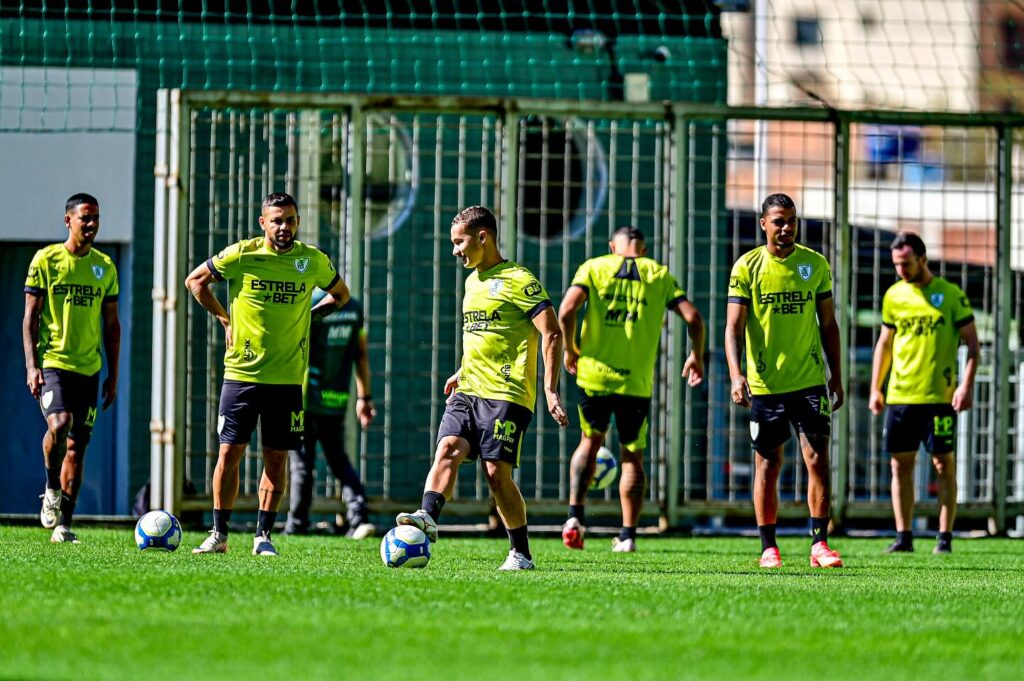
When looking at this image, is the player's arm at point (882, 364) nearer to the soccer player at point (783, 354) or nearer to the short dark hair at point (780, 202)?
the soccer player at point (783, 354)

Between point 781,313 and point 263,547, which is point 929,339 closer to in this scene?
point 781,313

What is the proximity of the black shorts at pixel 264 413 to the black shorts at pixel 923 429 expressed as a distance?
14.3ft

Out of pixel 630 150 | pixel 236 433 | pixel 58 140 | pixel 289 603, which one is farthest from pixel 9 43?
pixel 289 603

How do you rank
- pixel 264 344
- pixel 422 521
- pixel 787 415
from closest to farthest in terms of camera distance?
pixel 422 521
pixel 264 344
pixel 787 415

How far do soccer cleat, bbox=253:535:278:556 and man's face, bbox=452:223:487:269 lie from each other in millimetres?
2138

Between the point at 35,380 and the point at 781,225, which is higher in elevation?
the point at 781,225

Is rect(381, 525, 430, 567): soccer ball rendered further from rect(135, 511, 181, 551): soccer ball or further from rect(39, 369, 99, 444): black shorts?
rect(39, 369, 99, 444): black shorts

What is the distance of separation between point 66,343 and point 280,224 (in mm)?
2044

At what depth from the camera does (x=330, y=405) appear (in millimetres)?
12164

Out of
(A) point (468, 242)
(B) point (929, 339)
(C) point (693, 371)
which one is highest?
(A) point (468, 242)

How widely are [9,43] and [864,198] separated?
1149 inches

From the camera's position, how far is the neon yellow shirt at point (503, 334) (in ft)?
27.7

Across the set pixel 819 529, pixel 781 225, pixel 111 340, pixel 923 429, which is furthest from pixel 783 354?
pixel 111 340

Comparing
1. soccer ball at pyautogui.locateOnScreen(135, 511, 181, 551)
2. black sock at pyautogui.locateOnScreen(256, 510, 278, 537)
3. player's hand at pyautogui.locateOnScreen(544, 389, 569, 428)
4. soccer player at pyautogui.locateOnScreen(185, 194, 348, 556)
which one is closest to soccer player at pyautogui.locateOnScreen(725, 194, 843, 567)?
player's hand at pyautogui.locateOnScreen(544, 389, 569, 428)
